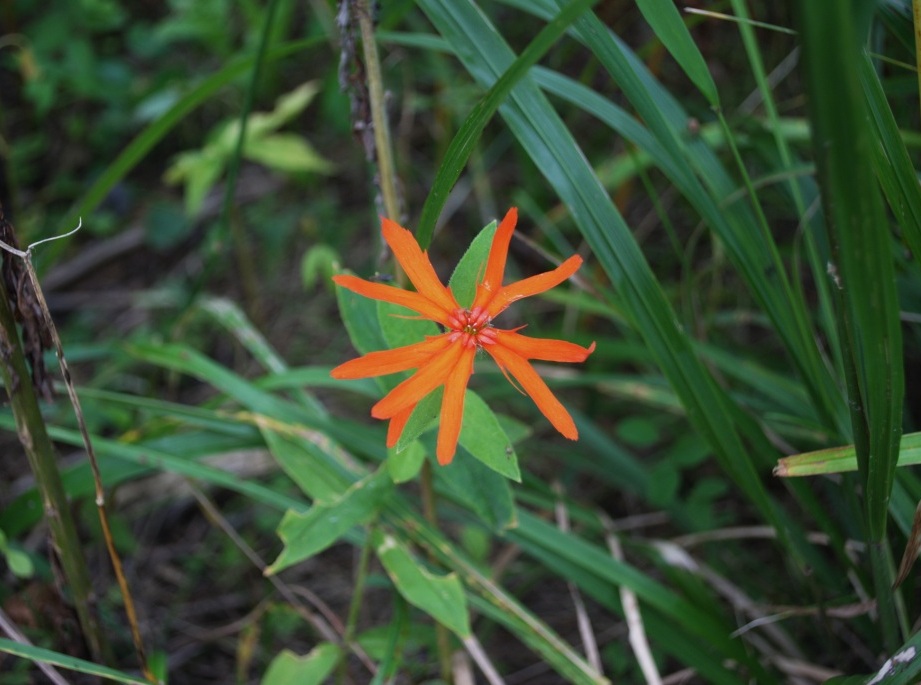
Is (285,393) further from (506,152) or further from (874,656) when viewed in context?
(874,656)

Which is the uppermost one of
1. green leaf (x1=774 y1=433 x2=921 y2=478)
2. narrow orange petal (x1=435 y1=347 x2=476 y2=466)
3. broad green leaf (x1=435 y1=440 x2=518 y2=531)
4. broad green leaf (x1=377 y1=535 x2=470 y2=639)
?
narrow orange petal (x1=435 y1=347 x2=476 y2=466)

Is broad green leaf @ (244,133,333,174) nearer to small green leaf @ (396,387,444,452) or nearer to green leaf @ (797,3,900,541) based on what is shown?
small green leaf @ (396,387,444,452)

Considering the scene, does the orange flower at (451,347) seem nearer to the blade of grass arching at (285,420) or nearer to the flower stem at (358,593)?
the flower stem at (358,593)

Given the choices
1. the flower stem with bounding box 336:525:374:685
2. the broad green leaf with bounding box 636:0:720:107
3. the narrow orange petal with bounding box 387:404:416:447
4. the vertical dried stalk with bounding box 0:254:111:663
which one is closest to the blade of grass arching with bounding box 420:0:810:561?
the broad green leaf with bounding box 636:0:720:107

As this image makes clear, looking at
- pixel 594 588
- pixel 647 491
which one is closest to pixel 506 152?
pixel 647 491

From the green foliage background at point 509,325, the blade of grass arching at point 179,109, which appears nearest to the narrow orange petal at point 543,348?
the green foliage background at point 509,325

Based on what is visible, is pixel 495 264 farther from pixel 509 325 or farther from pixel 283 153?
pixel 509 325
